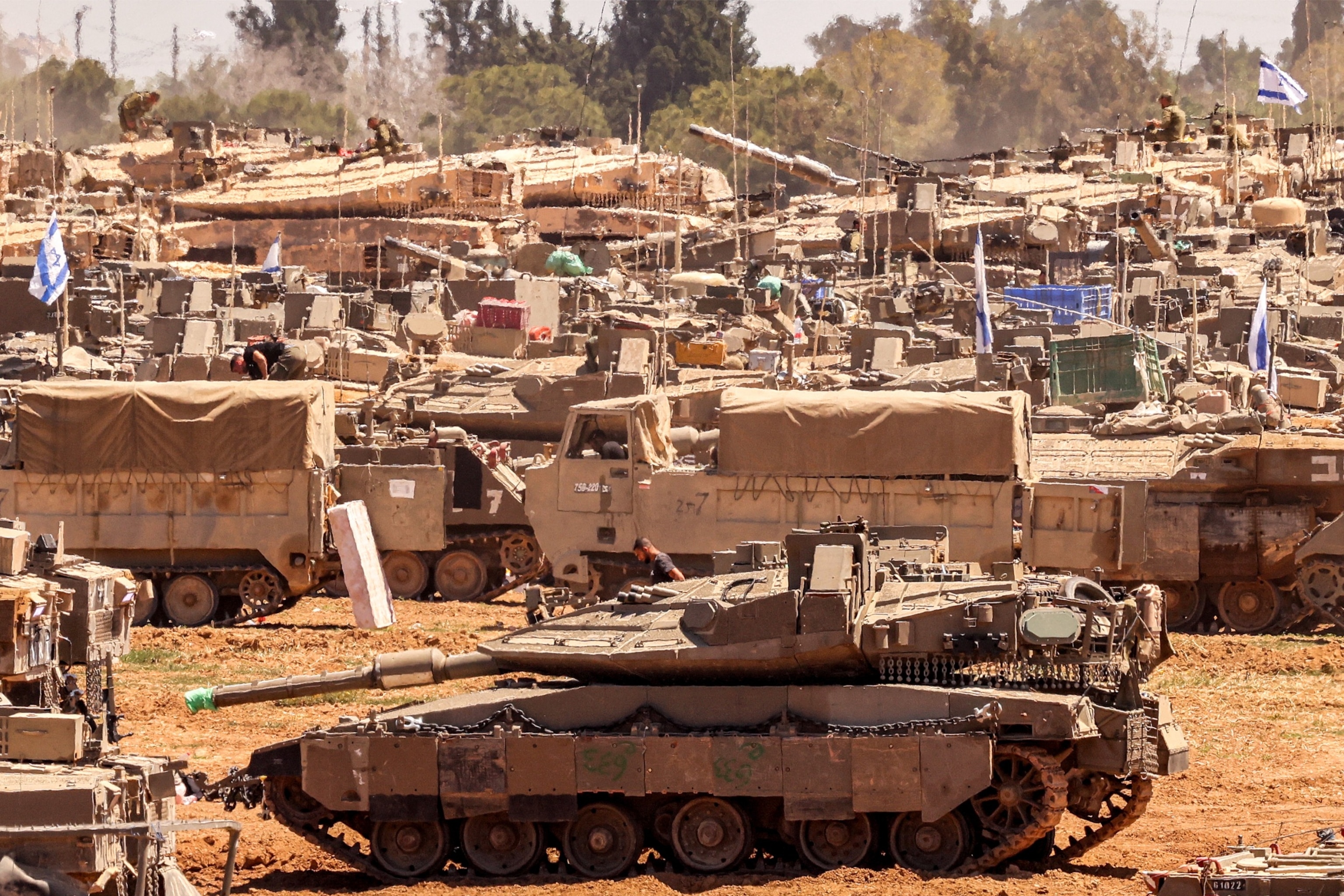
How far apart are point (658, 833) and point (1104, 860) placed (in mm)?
2952

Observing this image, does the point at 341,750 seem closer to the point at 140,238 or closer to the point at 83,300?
the point at 83,300

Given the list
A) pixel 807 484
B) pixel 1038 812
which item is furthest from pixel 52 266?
pixel 1038 812

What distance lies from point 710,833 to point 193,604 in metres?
12.7

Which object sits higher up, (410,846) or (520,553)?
(520,553)

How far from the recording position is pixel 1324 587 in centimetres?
2405

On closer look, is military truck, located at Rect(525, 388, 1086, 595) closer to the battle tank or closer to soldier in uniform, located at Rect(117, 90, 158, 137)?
the battle tank

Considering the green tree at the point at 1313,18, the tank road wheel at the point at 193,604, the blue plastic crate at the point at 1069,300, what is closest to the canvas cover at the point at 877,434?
the tank road wheel at the point at 193,604

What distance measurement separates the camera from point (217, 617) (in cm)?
2591

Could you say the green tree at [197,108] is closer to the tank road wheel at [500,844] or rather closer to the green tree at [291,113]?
the green tree at [291,113]

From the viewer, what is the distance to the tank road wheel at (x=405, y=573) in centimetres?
2730

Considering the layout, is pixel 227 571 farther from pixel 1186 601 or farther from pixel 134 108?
pixel 134 108

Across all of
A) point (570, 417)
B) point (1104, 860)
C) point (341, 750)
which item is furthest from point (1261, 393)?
point (341, 750)

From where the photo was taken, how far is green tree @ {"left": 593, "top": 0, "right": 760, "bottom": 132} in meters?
105

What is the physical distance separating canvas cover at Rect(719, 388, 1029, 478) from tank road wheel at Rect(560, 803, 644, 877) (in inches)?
371
